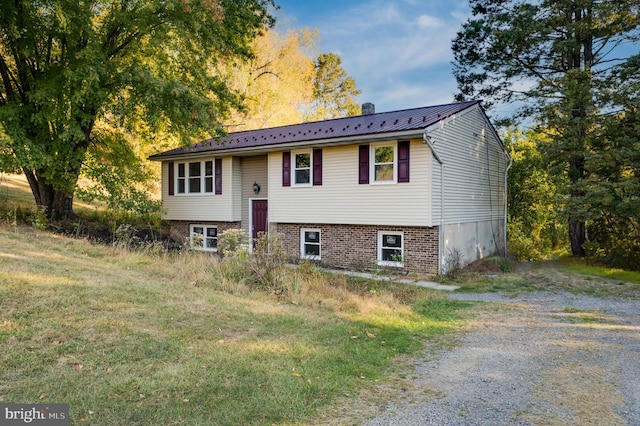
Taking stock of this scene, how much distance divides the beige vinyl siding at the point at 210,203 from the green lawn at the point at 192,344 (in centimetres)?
844

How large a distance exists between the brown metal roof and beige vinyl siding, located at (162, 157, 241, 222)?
0.99m

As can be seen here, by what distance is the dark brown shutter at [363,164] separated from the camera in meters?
13.3

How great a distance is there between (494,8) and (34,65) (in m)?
18.8

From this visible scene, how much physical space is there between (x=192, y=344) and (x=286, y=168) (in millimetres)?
10868

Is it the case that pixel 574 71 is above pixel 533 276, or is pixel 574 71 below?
above

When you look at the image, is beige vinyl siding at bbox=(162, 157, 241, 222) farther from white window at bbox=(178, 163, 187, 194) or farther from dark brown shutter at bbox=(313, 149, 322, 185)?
dark brown shutter at bbox=(313, 149, 322, 185)

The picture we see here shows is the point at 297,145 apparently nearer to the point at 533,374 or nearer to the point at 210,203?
the point at 210,203

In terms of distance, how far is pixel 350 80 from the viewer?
38562 millimetres

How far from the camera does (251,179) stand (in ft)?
55.4

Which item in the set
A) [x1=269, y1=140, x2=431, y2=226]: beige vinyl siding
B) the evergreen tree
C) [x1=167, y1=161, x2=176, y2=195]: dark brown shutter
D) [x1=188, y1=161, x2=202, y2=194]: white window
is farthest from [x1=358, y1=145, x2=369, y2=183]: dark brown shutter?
[x1=167, y1=161, x2=176, y2=195]: dark brown shutter

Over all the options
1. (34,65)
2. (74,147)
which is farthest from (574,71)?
(34,65)

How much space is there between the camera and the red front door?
1644 centimetres

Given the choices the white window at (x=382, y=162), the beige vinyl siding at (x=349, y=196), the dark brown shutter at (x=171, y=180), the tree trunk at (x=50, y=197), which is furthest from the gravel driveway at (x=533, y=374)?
the tree trunk at (x=50, y=197)

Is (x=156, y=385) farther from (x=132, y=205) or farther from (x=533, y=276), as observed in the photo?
(x=132, y=205)
